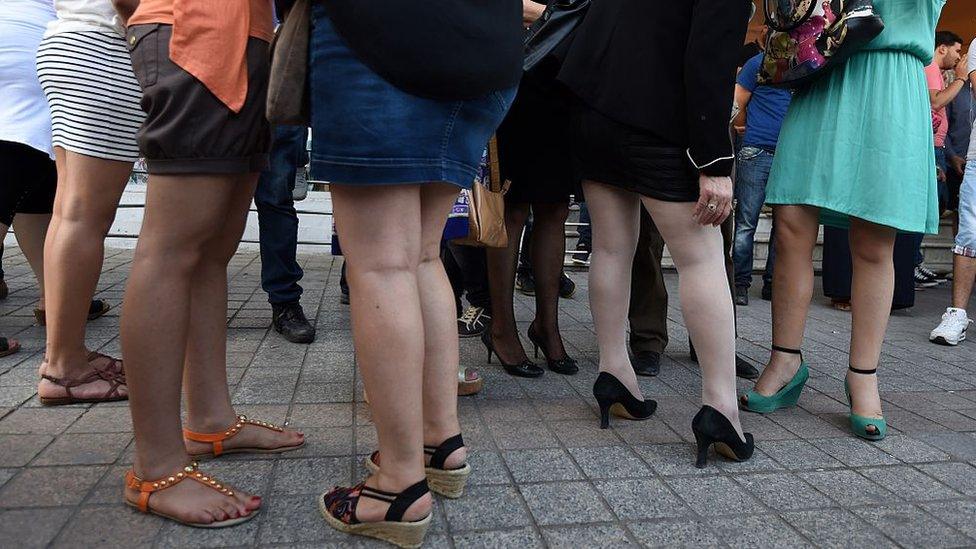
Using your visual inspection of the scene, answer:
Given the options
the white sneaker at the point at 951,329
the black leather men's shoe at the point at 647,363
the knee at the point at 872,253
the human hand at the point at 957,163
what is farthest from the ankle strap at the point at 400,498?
the human hand at the point at 957,163

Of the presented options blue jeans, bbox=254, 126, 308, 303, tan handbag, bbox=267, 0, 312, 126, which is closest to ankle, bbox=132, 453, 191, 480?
tan handbag, bbox=267, 0, 312, 126

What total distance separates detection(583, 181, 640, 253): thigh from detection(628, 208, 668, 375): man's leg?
847mm

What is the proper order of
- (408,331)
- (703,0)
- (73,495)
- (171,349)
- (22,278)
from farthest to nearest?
(22,278), (703,0), (73,495), (171,349), (408,331)

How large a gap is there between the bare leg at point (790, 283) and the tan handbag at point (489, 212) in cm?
110

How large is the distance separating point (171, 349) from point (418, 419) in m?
0.61

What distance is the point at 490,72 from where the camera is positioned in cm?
145

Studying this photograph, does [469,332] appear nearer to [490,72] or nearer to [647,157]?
[647,157]

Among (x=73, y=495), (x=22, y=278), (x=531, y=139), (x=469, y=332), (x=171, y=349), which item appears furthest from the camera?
(x=22, y=278)

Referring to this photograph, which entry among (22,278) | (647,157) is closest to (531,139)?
(647,157)

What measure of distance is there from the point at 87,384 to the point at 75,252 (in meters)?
0.49

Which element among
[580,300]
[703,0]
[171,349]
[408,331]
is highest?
[703,0]

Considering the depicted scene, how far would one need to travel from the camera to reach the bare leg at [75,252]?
2.22 metres

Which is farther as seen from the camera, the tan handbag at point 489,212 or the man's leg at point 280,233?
the man's leg at point 280,233

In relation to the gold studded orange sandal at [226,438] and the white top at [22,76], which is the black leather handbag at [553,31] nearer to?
the gold studded orange sandal at [226,438]
